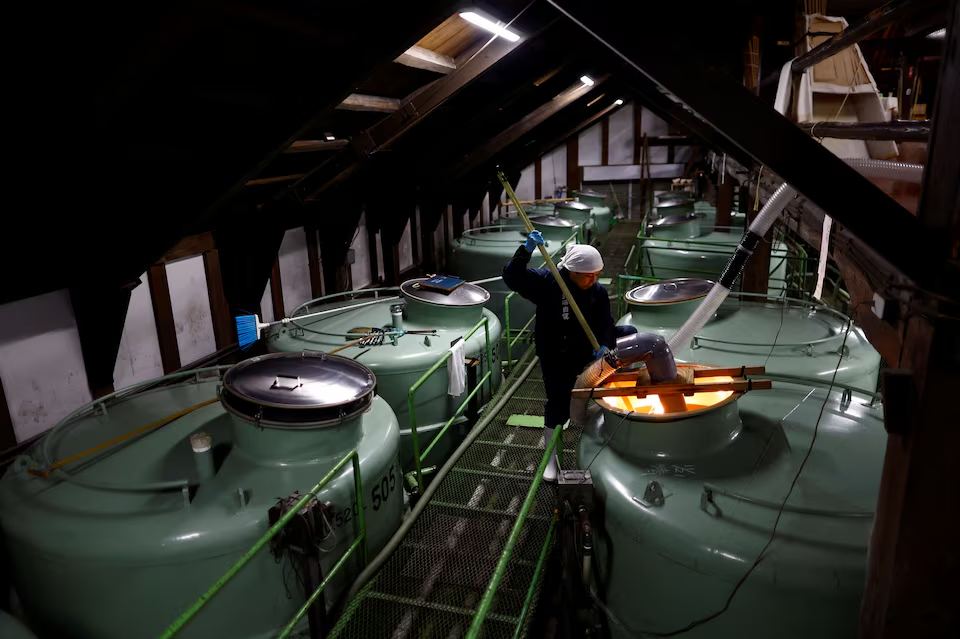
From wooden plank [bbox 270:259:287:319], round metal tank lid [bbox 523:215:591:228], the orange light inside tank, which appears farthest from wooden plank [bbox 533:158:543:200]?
the orange light inside tank

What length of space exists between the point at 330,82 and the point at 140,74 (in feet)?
6.53

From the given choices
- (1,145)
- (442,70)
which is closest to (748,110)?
(1,145)

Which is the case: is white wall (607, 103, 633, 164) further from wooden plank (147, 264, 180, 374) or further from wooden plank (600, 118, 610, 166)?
wooden plank (147, 264, 180, 374)

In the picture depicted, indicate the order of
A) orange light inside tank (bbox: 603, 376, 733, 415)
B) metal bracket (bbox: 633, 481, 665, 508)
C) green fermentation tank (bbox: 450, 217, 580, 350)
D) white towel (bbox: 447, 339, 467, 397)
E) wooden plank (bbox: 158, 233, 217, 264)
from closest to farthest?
metal bracket (bbox: 633, 481, 665, 508), orange light inside tank (bbox: 603, 376, 733, 415), white towel (bbox: 447, 339, 467, 397), wooden plank (bbox: 158, 233, 217, 264), green fermentation tank (bbox: 450, 217, 580, 350)

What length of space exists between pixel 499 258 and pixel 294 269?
4.57 m

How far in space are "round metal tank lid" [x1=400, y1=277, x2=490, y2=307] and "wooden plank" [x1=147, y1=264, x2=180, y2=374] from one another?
→ 325cm

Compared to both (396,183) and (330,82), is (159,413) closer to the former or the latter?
(330,82)

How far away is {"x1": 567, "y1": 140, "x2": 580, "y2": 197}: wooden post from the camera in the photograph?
2781 cm

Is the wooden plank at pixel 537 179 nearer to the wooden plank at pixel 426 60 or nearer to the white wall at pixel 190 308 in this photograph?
the wooden plank at pixel 426 60

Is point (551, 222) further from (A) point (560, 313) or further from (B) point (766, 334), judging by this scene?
(A) point (560, 313)

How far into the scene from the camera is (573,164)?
91.7 feet

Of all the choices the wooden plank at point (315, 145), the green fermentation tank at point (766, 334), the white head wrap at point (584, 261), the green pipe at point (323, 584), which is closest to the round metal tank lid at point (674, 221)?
the green fermentation tank at point (766, 334)

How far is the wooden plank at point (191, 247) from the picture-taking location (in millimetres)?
8641

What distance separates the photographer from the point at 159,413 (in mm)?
6016
